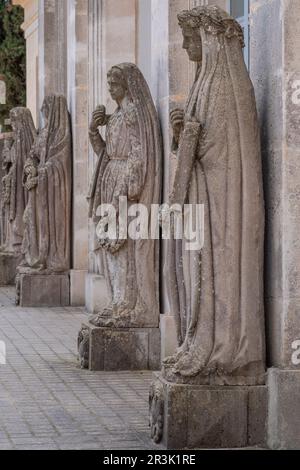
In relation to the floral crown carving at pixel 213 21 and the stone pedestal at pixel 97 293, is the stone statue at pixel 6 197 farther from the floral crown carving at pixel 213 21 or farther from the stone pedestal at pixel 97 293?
the floral crown carving at pixel 213 21

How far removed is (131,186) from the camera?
9.84 metres

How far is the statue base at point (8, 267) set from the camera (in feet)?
61.2

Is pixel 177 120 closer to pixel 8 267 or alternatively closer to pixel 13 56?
pixel 8 267

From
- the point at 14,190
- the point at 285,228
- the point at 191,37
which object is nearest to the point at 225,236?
the point at 285,228

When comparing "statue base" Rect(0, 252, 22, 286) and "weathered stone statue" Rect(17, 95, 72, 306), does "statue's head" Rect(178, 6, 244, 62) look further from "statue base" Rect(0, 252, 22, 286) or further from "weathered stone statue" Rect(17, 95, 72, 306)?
"statue base" Rect(0, 252, 22, 286)

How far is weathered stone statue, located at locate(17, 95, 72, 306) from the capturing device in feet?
50.4

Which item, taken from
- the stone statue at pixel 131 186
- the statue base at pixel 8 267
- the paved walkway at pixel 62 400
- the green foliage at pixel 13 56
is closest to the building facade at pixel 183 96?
the stone statue at pixel 131 186

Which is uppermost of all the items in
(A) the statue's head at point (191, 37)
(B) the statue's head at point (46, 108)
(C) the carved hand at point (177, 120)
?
(B) the statue's head at point (46, 108)

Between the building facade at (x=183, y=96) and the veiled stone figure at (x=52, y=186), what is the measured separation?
0.52 feet

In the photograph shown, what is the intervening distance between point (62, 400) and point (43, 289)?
6867mm

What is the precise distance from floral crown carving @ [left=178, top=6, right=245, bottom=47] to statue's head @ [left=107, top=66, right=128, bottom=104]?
2858mm

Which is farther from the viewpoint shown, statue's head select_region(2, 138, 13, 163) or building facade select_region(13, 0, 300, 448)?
statue's head select_region(2, 138, 13, 163)

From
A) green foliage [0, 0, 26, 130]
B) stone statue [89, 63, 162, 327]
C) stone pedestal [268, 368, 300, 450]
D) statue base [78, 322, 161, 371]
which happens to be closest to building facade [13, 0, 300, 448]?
stone pedestal [268, 368, 300, 450]
